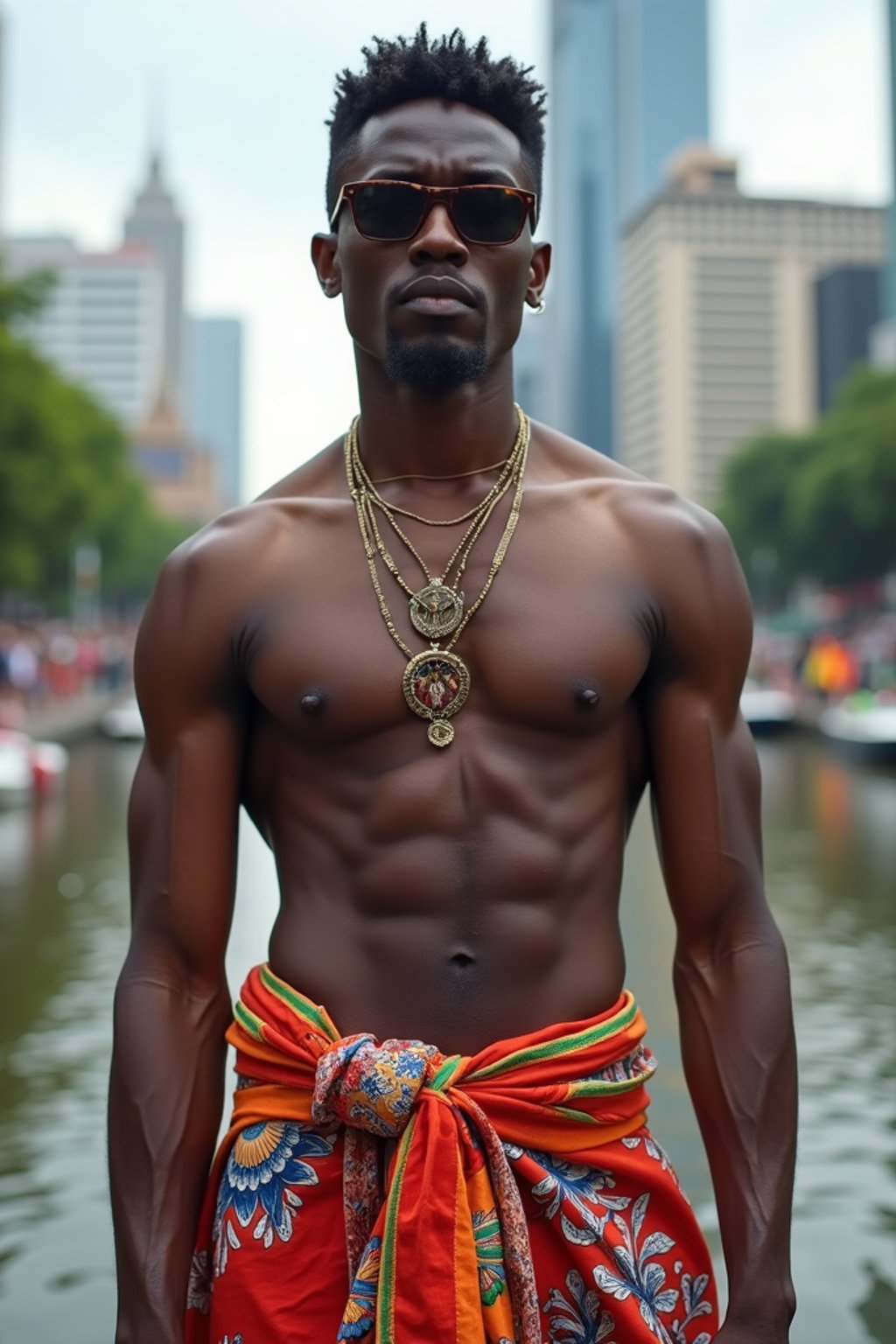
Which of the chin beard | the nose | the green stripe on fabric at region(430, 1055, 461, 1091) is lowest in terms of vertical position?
the green stripe on fabric at region(430, 1055, 461, 1091)

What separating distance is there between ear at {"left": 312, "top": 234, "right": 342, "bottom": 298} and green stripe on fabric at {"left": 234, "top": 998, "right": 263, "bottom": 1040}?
104 centimetres

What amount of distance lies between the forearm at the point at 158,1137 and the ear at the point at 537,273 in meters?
1.10

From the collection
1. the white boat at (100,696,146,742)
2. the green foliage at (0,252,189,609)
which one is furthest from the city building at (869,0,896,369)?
the white boat at (100,696,146,742)

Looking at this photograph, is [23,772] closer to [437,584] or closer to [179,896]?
[179,896]

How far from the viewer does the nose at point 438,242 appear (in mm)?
2252

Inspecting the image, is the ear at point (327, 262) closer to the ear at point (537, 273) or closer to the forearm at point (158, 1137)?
the ear at point (537, 273)

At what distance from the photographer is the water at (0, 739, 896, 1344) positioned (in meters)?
5.10

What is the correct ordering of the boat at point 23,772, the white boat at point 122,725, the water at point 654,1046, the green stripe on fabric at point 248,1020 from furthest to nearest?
the white boat at point 122,725, the boat at point 23,772, the water at point 654,1046, the green stripe on fabric at point 248,1020

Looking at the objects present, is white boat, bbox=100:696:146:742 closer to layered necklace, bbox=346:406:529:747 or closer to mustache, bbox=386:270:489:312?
layered necklace, bbox=346:406:529:747

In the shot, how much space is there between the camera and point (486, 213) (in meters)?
2.30

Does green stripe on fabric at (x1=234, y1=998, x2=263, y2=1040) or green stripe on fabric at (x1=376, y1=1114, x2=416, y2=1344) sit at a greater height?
green stripe on fabric at (x1=234, y1=998, x2=263, y2=1040)

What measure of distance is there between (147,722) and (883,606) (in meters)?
67.2

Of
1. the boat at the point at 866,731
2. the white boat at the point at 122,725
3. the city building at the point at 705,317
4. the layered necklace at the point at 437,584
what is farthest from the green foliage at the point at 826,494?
the city building at the point at 705,317

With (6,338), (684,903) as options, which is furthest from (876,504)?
(684,903)
